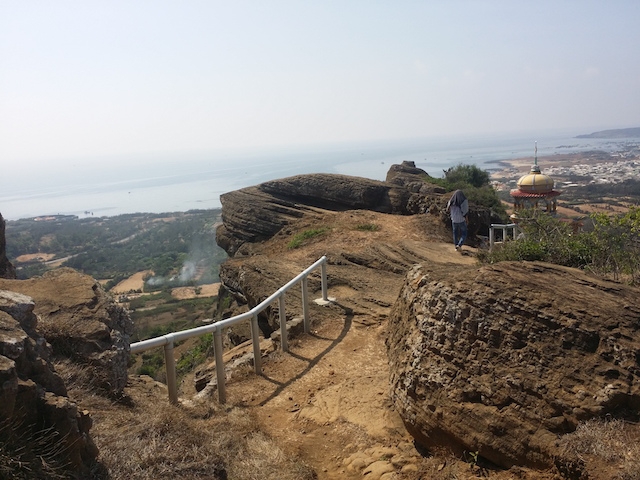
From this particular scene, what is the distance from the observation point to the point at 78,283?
16.5ft

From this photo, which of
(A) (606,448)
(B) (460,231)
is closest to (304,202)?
(B) (460,231)

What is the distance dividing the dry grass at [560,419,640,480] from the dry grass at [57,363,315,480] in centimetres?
182

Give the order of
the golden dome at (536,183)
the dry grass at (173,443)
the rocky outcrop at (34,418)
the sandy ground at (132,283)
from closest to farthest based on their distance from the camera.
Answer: the rocky outcrop at (34,418), the dry grass at (173,443), the golden dome at (536,183), the sandy ground at (132,283)

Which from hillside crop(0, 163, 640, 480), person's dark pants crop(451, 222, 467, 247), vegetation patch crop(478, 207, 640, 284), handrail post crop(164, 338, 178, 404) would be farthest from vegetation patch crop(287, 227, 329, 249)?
handrail post crop(164, 338, 178, 404)

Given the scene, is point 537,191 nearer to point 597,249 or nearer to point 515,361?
point 597,249

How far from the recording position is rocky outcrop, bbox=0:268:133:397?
412cm

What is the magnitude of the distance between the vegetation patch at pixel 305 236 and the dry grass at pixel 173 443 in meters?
9.46

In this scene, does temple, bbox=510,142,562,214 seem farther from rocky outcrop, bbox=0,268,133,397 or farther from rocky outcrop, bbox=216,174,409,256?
rocky outcrop, bbox=0,268,133,397

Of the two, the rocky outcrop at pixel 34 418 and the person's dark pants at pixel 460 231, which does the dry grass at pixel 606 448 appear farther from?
the person's dark pants at pixel 460 231

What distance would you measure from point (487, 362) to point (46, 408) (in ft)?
9.53

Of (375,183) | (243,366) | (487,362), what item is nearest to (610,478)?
(487,362)

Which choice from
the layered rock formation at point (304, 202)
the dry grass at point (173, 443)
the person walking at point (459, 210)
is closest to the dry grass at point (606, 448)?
the dry grass at point (173, 443)

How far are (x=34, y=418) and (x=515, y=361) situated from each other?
3.08 metres

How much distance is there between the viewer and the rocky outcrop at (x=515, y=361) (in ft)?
10.8
